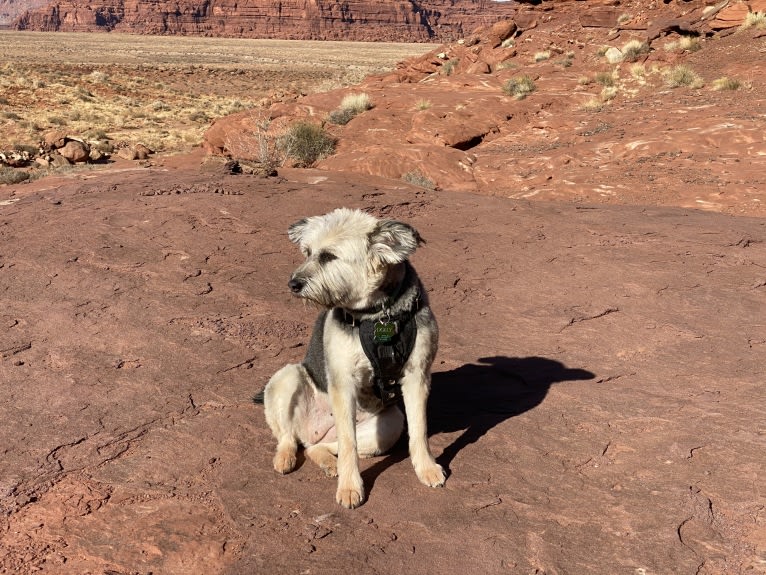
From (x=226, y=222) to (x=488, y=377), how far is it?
4928mm

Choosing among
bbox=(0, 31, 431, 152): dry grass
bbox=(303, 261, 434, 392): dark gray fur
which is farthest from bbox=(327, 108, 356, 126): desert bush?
bbox=(303, 261, 434, 392): dark gray fur

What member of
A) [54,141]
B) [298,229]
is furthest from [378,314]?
[54,141]

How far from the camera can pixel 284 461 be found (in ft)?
13.0

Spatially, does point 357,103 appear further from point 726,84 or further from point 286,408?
point 286,408

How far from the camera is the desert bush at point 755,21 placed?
2259 centimetres

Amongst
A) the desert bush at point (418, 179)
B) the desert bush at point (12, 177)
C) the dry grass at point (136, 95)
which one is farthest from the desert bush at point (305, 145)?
the dry grass at point (136, 95)

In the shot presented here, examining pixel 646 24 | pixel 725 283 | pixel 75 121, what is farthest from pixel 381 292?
pixel 75 121

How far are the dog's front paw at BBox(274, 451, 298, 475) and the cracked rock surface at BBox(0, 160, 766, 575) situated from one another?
0.31 ft

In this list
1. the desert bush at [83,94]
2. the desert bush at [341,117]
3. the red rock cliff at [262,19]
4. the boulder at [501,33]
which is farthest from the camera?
the red rock cliff at [262,19]

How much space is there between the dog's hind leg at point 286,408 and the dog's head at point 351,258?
776 mm

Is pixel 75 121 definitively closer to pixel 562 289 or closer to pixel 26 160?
pixel 26 160

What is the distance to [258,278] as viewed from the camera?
25.3 ft

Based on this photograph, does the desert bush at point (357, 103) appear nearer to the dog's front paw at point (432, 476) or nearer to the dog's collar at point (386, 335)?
the dog's collar at point (386, 335)

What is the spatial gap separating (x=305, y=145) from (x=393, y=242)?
52.1 ft
